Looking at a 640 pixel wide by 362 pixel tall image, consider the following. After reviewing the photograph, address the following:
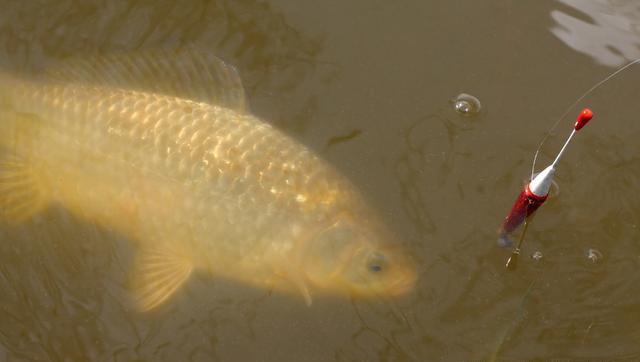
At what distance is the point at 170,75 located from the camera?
3.14m

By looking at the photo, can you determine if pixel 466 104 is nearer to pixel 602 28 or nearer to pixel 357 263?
pixel 602 28

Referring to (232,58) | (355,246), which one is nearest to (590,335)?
(355,246)

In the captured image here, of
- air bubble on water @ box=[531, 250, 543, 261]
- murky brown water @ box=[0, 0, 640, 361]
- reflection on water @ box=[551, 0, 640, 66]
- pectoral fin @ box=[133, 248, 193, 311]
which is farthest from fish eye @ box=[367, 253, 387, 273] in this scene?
reflection on water @ box=[551, 0, 640, 66]

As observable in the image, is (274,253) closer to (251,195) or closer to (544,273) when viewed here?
(251,195)

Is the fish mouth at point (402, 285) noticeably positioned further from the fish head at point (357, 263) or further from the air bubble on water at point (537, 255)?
the air bubble on water at point (537, 255)

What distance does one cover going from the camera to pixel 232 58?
336cm

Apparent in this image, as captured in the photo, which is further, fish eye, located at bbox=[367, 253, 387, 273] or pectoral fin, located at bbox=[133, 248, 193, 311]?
pectoral fin, located at bbox=[133, 248, 193, 311]

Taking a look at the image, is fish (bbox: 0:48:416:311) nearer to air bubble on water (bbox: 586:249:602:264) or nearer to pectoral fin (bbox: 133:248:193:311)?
pectoral fin (bbox: 133:248:193:311)

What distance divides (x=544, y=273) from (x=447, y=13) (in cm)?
132

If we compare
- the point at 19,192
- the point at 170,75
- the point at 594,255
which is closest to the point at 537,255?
the point at 594,255

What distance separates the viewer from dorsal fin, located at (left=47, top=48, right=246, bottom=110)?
3092 mm

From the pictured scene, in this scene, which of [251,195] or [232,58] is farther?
[232,58]

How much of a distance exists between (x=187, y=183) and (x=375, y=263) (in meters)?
0.80

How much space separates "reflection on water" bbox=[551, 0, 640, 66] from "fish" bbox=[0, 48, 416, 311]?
4.19 ft
